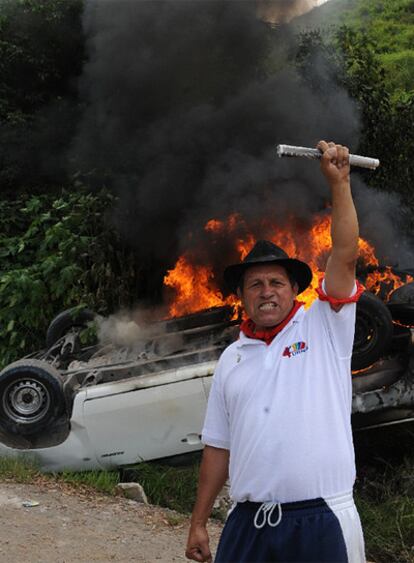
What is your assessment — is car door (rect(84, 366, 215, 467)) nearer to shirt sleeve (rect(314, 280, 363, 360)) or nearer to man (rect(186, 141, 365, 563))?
man (rect(186, 141, 365, 563))

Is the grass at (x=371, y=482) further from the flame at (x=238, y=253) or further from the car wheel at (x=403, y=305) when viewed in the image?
the flame at (x=238, y=253)

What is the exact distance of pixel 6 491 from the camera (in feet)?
18.5

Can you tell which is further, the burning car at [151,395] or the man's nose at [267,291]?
the burning car at [151,395]

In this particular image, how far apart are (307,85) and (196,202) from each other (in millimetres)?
2465

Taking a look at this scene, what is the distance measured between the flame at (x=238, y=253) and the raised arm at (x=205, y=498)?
4.09 meters

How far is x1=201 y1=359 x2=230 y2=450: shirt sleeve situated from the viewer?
2.81 m

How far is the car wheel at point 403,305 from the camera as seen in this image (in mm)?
5883

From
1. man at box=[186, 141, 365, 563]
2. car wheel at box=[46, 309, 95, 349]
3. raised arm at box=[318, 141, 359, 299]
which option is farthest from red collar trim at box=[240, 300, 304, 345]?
car wheel at box=[46, 309, 95, 349]

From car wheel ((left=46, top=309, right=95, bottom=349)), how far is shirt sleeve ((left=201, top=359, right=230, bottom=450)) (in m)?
5.61

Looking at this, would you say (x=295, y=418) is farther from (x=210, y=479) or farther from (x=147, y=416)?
(x=147, y=416)

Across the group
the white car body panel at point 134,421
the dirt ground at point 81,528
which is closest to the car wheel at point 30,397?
the white car body panel at point 134,421

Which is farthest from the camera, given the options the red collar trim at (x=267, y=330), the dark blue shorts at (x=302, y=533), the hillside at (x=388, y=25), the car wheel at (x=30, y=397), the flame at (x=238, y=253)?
the hillside at (x=388, y=25)

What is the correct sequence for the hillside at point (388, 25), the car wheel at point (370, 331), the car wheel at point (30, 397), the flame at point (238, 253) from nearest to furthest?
the car wheel at point (370, 331), the car wheel at point (30, 397), the flame at point (238, 253), the hillside at point (388, 25)

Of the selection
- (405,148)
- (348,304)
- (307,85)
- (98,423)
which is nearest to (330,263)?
(348,304)
